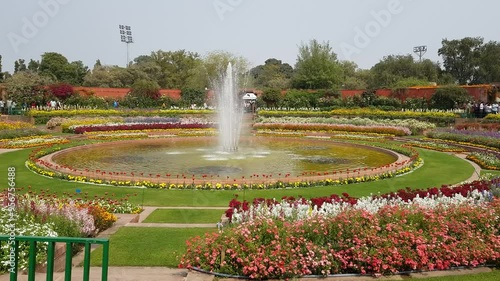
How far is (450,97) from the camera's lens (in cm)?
3184

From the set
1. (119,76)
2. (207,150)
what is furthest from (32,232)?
(119,76)

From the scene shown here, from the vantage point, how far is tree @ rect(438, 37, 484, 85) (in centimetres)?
6031

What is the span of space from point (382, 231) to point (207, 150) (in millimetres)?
12834

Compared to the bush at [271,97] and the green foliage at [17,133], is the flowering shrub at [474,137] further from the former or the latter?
the green foliage at [17,133]

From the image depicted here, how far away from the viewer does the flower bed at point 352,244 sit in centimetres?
493

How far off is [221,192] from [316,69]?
39.0m

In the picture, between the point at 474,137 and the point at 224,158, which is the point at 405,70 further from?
the point at 224,158

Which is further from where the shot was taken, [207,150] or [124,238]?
[207,150]

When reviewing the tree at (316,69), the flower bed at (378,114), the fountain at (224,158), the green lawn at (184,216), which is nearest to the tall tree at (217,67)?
the tree at (316,69)

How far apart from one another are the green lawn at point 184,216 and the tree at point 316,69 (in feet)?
131

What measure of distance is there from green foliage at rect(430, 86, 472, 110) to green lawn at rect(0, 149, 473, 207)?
1977 centimetres

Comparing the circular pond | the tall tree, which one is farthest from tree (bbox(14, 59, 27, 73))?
the circular pond

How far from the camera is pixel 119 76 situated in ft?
173

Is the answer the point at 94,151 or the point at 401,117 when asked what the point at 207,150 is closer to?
the point at 94,151
